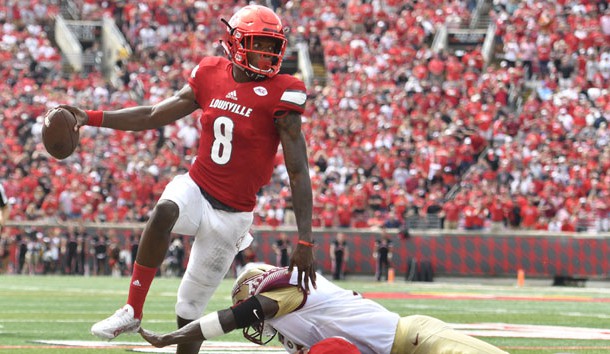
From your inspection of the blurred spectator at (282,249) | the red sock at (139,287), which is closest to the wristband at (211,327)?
the red sock at (139,287)

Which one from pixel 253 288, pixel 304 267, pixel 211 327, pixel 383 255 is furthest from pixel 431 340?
pixel 383 255

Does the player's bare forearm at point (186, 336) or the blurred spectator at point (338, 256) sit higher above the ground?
the player's bare forearm at point (186, 336)

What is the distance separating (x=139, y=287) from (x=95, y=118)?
0.93m

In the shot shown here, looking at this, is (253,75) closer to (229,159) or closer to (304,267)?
(229,159)

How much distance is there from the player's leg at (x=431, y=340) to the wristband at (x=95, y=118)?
1916 millimetres

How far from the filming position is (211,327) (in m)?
6.03

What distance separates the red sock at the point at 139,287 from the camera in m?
6.49

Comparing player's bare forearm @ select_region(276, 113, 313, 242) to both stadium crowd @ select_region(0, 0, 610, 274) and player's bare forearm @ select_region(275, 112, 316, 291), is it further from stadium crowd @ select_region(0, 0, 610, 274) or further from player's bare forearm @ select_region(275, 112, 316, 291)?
stadium crowd @ select_region(0, 0, 610, 274)

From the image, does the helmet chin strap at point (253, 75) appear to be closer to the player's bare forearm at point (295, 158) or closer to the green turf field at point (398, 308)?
the player's bare forearm at point (295, 158)

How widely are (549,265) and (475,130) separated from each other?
133 inches

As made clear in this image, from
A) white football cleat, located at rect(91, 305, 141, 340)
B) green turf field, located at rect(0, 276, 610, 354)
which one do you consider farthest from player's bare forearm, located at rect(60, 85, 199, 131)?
green turf field, located at rect(0, 276, 610, 354)

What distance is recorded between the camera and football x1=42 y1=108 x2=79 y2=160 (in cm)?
650

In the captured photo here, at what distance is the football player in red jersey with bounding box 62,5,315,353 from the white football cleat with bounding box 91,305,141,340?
5 cm

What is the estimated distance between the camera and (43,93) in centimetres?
3094
